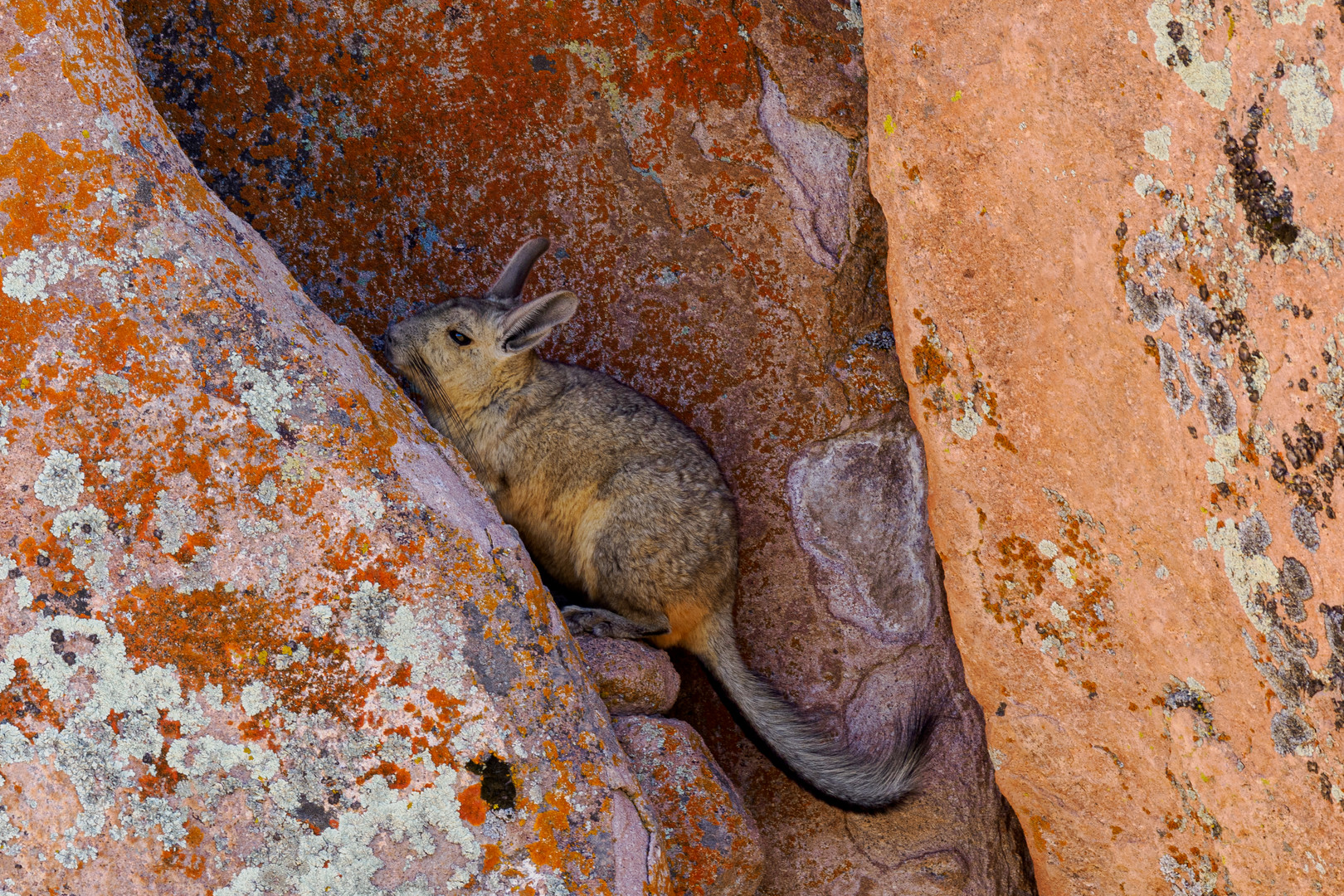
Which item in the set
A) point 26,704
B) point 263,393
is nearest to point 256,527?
point 263,393

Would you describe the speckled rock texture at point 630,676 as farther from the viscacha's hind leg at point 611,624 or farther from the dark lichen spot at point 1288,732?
the dark lichen spot at point 1288,732

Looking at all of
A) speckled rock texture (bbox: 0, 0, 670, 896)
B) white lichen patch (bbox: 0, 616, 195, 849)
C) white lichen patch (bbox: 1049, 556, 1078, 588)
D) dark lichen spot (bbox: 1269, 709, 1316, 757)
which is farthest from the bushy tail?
white lichen patch (bbox: 0, 616, 195, 849)

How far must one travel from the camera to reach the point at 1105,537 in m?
3.11

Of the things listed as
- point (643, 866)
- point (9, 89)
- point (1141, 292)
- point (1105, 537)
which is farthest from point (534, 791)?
point (9, 89)

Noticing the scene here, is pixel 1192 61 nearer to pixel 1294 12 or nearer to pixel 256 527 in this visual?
pixel 1294 12

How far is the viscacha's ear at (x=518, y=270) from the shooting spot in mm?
3953

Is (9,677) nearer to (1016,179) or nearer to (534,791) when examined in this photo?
(534,791)

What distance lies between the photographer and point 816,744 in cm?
376

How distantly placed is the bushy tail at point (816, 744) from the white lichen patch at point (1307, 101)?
7.50 ft

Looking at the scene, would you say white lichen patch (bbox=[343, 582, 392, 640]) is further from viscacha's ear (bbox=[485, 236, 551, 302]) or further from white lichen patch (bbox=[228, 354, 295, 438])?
viscacha's ear (bbox=[485, 236, 551, 302])

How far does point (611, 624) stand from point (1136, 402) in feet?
6.10

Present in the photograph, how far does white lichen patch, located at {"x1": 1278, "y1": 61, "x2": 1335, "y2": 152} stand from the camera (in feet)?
7.33

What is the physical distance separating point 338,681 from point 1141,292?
2.23 metres

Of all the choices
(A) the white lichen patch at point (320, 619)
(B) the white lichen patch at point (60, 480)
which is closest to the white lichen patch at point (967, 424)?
(A) the white lichen patch at point (320, 619)
